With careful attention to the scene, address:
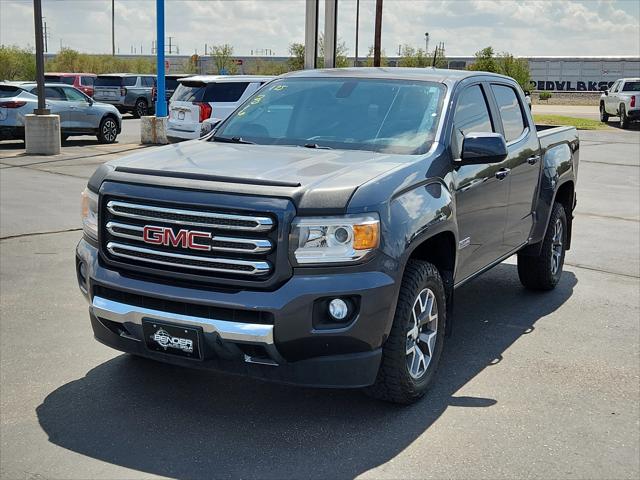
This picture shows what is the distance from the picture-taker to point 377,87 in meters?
5.83

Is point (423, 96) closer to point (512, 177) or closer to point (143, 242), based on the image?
point (512, 177)

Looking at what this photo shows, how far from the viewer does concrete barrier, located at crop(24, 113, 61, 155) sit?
1864 cm

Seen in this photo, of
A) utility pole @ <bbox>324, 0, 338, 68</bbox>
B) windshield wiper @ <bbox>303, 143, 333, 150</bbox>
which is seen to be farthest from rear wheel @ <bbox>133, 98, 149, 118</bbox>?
windshield wiper @ <bbox>303, 143, 333, 150</bbox>

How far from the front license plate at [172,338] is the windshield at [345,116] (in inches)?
64.5

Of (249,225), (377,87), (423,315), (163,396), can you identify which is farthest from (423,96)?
(163,396)

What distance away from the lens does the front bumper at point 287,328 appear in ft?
13.6

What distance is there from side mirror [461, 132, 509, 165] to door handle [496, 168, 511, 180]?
Answer: 0.72 m

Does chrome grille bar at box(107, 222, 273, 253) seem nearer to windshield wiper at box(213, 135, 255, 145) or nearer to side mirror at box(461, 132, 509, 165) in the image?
windshield wiper at box(213, 135, 255, 145)

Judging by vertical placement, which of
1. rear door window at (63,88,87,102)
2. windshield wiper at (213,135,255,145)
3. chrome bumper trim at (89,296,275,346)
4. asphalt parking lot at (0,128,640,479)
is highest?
windshield wiper at (213,135,255,145)

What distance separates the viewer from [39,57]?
61.4 ft

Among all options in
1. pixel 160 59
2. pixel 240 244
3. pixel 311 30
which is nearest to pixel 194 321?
pixel 240 244

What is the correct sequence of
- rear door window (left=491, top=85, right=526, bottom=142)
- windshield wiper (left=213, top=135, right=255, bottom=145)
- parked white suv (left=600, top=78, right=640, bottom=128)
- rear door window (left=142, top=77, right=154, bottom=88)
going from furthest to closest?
1. rear door window (left=142, top=77, right=154, bottom=88)
2. parked white suv (left=600, top=78, right=640, bottom=128)
3. rear door window (left=491, top=85, right=526, bottom=142)
4. windshield wiper (left=213, top=135, right=255, bottom=145)

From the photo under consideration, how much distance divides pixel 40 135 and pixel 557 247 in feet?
45.2

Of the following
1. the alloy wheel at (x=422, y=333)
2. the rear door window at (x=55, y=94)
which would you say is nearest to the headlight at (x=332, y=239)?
the alloy wheel at (x=422, y=333)
